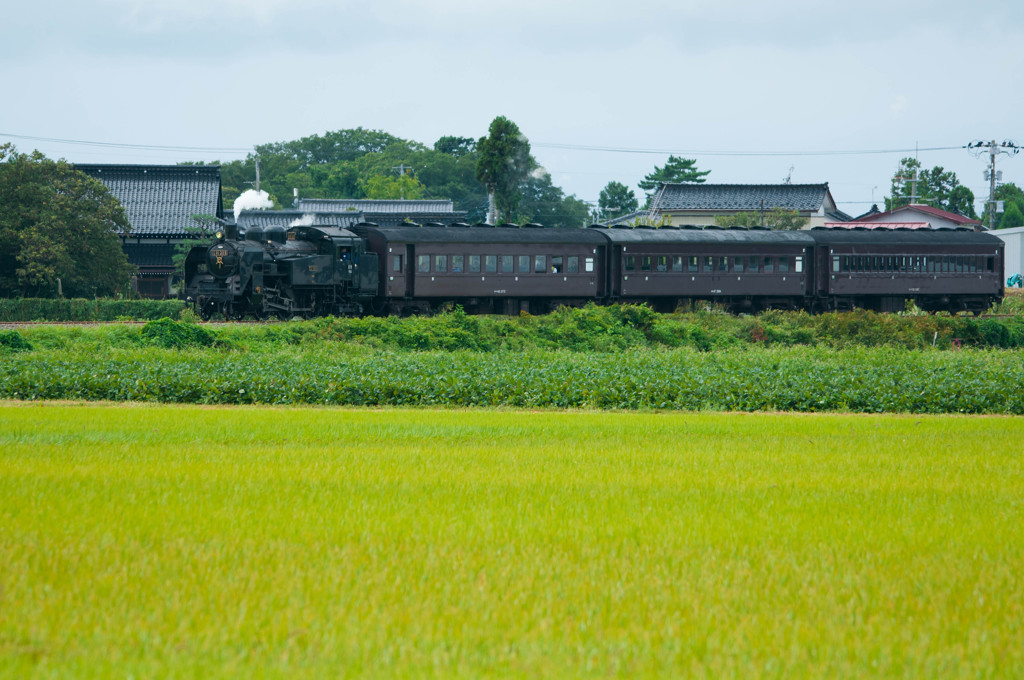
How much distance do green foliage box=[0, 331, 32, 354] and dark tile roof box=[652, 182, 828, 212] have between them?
6232 cm

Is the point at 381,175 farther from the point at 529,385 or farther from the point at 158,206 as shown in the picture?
the point at 529,385

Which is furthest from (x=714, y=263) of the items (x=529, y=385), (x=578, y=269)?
(x=529, y=385)

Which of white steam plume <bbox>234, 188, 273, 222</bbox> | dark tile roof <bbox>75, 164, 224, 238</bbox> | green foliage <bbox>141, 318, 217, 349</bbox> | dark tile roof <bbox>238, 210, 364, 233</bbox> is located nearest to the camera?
green foliage <bbox>141, 318, 217, 349</bbox>

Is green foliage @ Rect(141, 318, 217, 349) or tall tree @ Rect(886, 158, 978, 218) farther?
tall tree @ Rect(886, 158, 978, 218)

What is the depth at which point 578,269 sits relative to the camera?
40.9 metres

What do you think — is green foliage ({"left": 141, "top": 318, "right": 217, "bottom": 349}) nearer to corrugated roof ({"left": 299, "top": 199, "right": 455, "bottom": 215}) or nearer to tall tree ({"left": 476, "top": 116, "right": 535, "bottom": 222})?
tall tree ({"left": 476, "top": 116, "right": 535, "bottom": 222})

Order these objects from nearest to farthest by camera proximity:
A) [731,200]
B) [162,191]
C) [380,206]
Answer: [162,191] → [380,206] → [731,200]

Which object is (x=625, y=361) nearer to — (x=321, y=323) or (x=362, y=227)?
(x=321, y=323)

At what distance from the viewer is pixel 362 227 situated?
39.9 metres

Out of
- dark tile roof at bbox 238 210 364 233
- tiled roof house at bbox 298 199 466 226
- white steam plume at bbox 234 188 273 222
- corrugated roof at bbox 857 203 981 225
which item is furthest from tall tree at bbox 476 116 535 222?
corrugated roof at bbox 857 203 981 225

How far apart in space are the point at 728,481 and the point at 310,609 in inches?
227

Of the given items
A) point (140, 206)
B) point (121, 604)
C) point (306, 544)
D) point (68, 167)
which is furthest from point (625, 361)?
point (140, 206)

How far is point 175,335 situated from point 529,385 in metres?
12.0

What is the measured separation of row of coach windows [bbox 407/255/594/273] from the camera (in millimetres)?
38250
